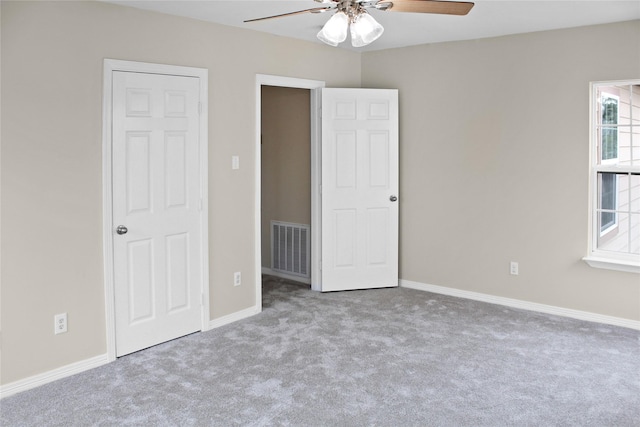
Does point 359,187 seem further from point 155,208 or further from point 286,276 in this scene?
point 155,208

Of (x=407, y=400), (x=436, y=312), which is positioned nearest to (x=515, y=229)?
(x=436, y=312)

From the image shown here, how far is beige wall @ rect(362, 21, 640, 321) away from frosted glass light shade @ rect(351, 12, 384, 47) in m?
2.33

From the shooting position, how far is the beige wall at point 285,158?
18.3 feet

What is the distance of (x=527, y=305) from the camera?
4.69 metres

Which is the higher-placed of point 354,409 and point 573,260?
point 573,260

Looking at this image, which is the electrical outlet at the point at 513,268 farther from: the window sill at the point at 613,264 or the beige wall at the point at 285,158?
the beige wall at the point at 285,158

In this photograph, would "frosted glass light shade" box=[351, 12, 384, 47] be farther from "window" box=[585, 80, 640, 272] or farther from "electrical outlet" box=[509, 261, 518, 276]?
"electrical outlet" box=[509, 261, 518, 276]

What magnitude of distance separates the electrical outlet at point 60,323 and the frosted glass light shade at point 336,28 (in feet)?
7.43

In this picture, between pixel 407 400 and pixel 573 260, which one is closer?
pixel 407 400

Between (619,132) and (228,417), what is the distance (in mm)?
3595

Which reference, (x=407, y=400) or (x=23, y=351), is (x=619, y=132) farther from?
(x=23, y=351)

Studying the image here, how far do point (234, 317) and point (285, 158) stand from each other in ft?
6.49

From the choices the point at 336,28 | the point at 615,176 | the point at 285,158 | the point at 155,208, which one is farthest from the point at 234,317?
the point at 615,176

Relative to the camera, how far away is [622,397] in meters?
3.03
